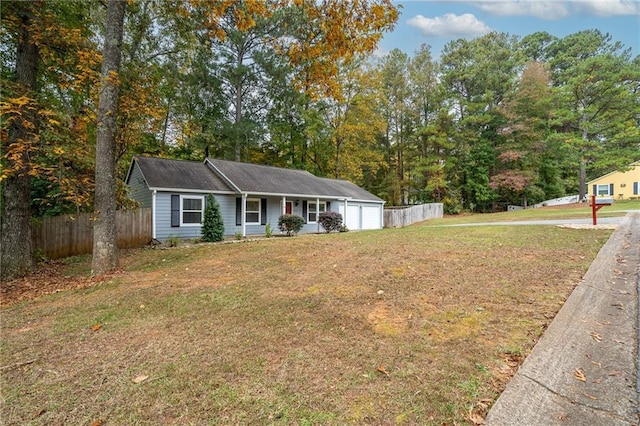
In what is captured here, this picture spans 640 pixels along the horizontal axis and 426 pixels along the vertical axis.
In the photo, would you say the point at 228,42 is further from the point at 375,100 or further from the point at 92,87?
the point at 92,87

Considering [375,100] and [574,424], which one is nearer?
[574,424]

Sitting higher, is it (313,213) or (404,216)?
(313,213)

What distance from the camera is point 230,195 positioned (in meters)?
15.5

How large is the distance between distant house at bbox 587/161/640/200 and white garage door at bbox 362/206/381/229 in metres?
23.5

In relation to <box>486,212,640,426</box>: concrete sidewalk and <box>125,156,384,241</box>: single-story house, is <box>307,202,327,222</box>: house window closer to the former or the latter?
<box>125,156,384,241</box>: single-story house

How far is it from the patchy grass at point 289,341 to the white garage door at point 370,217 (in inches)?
654

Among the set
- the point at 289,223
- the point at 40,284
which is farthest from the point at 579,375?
the point at 289,223

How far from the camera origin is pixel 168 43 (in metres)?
15.4

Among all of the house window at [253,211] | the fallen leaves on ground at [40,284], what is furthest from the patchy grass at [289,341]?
the house window at [253,211]

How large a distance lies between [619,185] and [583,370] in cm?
3793

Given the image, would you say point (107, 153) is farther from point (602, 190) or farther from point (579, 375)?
point (602, 190)

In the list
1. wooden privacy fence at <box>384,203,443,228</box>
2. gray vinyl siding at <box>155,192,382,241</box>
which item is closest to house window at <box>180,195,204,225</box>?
gray vinyl siding at <box>155,192,382,241</box>

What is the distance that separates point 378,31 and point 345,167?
22.6 metres

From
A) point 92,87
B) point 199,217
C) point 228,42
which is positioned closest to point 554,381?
point 92,87
